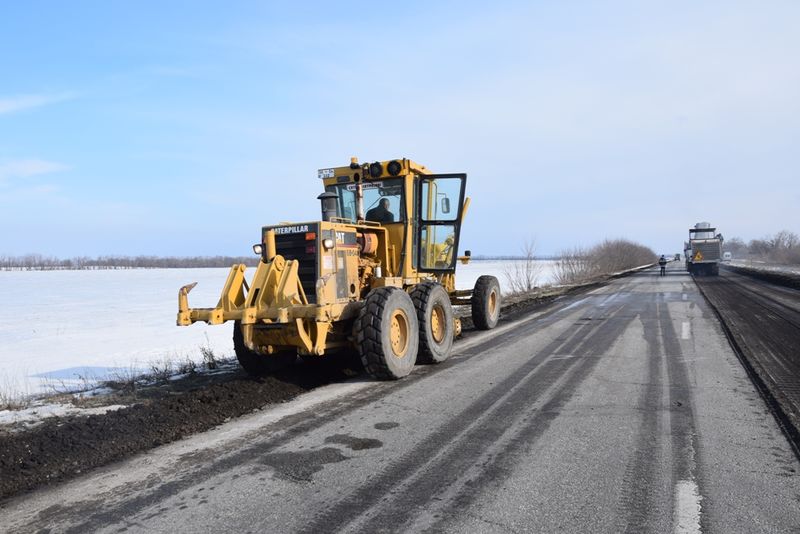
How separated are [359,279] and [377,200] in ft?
5.15

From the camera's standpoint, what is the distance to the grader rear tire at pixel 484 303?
37.2ft

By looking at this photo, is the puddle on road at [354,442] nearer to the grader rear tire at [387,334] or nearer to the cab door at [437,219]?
the grader rear tire at [387,334]

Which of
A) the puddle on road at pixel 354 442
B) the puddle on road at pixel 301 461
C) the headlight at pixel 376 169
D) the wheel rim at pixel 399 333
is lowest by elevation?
the puddle on road at pixel 301 461

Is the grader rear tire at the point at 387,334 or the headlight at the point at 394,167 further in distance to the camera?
the headlight at the point at 394,167

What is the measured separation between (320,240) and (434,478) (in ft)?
12.4

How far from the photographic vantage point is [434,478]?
3795 mm

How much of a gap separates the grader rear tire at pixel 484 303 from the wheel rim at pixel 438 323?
120 inches

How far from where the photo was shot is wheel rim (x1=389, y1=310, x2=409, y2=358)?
708cm

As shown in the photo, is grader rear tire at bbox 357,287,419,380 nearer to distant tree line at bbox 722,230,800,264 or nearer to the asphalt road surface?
the asphalt road surface

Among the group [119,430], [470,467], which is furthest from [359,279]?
→ [470,467]

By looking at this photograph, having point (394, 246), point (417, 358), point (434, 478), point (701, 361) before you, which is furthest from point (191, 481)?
point (701, 361)

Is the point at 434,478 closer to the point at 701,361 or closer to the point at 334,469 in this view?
the point at 334,469

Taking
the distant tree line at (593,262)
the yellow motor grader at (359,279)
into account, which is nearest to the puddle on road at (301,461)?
the yellow motor grader at (359,279)

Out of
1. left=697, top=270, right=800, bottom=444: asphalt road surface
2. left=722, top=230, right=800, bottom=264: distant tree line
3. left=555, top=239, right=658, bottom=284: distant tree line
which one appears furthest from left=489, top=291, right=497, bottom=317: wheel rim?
left=722, top=230, right=800, bottom=264: distant tree line
